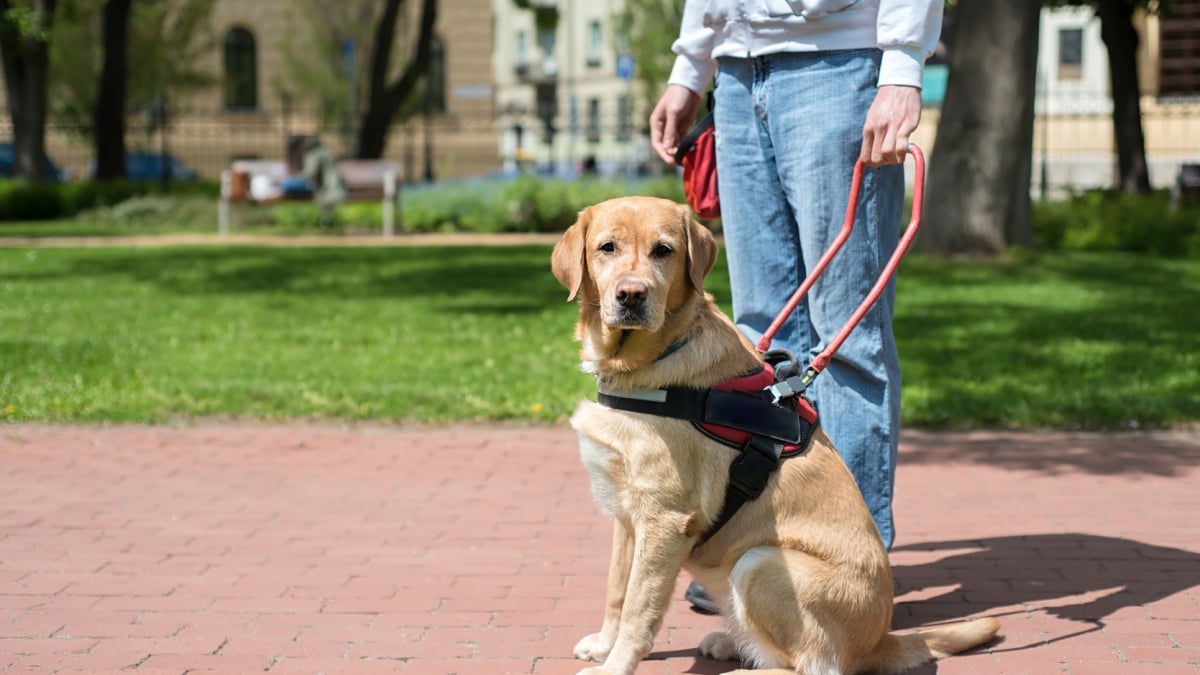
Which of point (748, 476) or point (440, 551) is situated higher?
point (748, 476)

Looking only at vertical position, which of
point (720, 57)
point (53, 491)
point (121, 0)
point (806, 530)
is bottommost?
point (53, 491)

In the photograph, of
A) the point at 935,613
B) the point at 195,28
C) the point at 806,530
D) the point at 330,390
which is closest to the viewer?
the point at 806,530

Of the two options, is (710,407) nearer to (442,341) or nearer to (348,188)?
(442,341)

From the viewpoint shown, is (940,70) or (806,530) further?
(940,70)

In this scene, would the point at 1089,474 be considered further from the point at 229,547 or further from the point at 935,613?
the point at 229,547

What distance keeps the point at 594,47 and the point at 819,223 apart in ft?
Result: 198

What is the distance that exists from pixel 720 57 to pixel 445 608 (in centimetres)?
199

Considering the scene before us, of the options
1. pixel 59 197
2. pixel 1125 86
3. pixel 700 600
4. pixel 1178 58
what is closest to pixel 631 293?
pixel 700 600

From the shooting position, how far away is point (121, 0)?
23422 millimetres

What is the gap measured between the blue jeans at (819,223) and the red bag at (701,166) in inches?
4.0

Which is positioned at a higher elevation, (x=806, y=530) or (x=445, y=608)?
(x=806, y=530)

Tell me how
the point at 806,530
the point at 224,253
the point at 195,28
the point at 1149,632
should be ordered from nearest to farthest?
the point at 806,530 → the point at 1149,632 → the point at 224,253 → the point at 195,28

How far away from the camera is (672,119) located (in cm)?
453

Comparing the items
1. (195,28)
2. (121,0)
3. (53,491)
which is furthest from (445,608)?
(195,28)
